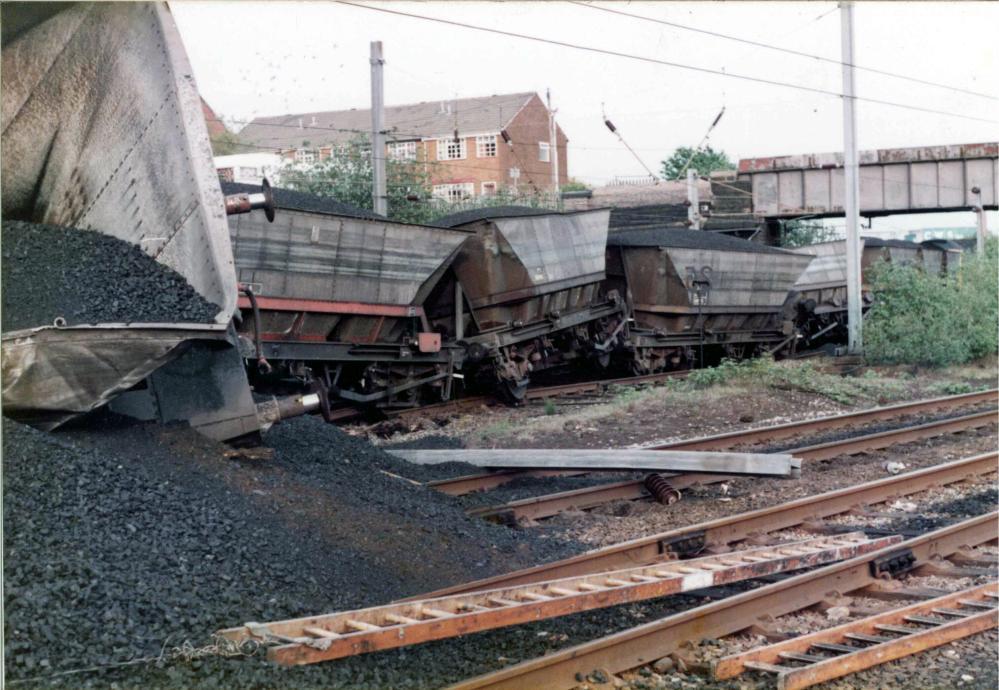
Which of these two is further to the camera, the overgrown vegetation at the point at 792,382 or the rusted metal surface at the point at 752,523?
the overgrown vegetation at the point at 792,382

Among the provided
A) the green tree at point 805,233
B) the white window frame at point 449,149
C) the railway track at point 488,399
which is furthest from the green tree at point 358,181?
the green tree at point 805,233

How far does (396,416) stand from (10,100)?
862 centimetres

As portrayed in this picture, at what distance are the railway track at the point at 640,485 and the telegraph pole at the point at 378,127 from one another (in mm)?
10144

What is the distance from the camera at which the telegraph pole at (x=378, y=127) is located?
61.2 feet

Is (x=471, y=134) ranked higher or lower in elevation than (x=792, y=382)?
higher

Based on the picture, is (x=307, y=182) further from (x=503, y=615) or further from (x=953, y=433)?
(x=503, y=615)

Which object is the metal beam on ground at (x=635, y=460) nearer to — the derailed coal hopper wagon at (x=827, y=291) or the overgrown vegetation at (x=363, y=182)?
the overgrown vegetation at (x=363, y=182)

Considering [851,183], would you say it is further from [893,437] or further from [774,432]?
[774,432]

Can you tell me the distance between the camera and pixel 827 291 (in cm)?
2916

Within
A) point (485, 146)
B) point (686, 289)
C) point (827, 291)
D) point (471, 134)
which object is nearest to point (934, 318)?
point (686, 289)

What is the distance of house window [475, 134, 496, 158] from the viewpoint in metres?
43.4

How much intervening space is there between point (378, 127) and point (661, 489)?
12.0 m

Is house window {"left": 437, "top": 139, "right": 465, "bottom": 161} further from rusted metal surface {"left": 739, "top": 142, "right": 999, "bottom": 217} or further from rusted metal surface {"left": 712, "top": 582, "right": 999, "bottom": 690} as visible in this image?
rusted metal surface {"left": 712, "top": 582, "right": 999, "bottom": 690}

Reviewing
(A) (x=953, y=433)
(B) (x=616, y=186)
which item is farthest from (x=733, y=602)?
(B) (x=616, y=186)
